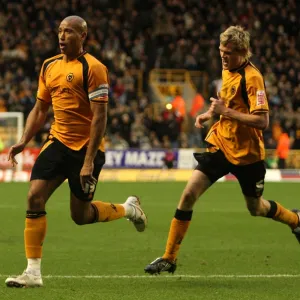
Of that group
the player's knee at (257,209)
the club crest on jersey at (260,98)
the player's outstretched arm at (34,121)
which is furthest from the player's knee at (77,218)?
the club crest on jersey at (260,98)

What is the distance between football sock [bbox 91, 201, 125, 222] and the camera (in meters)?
9.00

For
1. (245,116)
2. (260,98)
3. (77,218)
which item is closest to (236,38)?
(260,98)

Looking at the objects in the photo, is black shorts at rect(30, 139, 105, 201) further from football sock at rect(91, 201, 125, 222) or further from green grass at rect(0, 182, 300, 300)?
green grass at rect(0, 182, 300, 300)

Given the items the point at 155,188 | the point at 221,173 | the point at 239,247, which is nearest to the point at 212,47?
the point at 155,188

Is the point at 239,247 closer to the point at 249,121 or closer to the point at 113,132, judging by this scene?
the point at 249,121

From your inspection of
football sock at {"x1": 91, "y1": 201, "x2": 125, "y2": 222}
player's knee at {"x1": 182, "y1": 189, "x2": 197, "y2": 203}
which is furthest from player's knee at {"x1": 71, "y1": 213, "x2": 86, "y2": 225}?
player's knee at {"x1": 182, "y1": 189, "x2": 197, "y2": 203}

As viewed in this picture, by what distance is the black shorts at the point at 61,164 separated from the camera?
26.5 feet

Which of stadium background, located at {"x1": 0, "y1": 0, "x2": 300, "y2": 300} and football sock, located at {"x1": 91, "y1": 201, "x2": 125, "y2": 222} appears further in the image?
football sock, located at {"x1": 91, "y1": 201, "x2": 125, "y2": 222}

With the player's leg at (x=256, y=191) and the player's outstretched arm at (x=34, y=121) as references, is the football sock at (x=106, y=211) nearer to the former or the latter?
the player's outstretched arm at (x=34, y=121)

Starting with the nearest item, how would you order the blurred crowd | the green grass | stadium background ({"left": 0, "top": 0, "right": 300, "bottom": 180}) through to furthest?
the green grass < stadium background ({"left": 0, "top": 0, "right": 300, "bottom": 180}) < the blurred crowd

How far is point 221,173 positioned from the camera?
29.0 ft

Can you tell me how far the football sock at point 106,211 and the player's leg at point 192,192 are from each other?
2.16ft

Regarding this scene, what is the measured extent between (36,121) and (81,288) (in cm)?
153

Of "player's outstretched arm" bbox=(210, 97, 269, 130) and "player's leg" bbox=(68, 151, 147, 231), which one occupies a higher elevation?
"player's outstretched arm" bbox=(210, 97, 269, 130)
